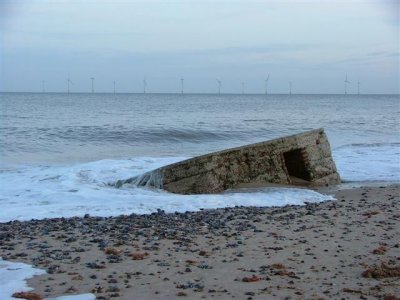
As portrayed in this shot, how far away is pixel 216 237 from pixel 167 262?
120 cm

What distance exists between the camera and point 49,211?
8.02 m

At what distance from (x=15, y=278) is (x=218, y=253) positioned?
2.05m

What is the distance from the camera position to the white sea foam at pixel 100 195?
820 cm

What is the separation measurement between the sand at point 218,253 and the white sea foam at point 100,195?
691 millimetres

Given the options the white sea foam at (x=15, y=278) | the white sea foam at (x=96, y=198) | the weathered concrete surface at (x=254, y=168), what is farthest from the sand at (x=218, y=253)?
the weathered concrete surface at (x=254, y=168)

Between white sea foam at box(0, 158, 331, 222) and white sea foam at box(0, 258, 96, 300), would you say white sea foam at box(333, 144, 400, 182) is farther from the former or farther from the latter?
white sea foam at box(0, 258, 96, 300)

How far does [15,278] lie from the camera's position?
4633mm

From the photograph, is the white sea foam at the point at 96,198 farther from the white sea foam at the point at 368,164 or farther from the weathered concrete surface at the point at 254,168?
the white sea foam at the point at 368,164

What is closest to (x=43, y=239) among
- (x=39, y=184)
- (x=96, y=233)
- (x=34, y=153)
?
(x=96, y=233)

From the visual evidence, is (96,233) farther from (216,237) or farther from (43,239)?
(216,237)

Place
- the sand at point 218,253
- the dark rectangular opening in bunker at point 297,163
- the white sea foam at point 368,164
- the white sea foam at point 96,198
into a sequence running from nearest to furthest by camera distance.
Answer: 1. the sand at point 218,253
2. the white sea foam at point 96,198
3. the dark rectangular opening in bunker at point 297,163
4. the white sea foam at point 368,164

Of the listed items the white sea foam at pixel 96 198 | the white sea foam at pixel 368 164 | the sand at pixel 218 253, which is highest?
the sand at pixel 218 253

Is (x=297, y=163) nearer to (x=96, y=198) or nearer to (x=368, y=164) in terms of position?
(x=368, y=164)

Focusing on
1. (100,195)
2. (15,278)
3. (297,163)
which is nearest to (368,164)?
(297,163)
